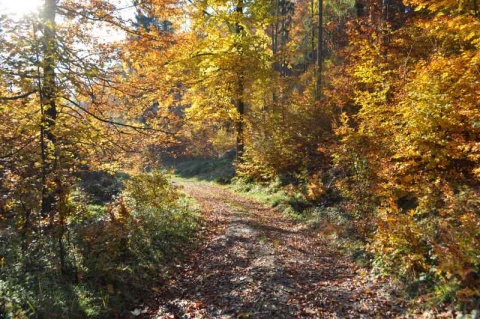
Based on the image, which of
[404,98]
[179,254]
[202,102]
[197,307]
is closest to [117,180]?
[202,102]

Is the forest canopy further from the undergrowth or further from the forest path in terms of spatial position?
the forest path

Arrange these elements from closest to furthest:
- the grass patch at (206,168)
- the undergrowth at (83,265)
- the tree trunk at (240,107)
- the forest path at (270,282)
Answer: the undergrowth at (83,265) < the forest path at (270,282) < the tree trunk at (240,107) < the grass patch at (206,168)

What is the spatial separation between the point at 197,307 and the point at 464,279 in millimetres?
4290

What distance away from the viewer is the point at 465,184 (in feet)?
25.6

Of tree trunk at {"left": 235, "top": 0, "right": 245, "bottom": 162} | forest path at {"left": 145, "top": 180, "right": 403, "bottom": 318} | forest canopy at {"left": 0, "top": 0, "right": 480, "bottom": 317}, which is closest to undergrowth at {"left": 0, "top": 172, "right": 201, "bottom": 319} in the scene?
forest canopy at {"left": 0, "top": 0, "right": 480, "bottom": 317}

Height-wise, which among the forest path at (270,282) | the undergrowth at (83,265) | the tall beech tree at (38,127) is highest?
the tall beech tree at (38,127)

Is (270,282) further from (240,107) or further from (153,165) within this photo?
(240,107)

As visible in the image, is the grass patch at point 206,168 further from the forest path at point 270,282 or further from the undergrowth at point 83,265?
the undergrowth at point 83,265

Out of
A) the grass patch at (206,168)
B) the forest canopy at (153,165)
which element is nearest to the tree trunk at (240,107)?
the forest canopy at (153,165)

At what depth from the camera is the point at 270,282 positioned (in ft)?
22.1

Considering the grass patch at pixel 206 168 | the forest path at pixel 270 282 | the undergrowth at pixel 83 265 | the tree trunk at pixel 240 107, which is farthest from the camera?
the grass patch at pixel 206 168

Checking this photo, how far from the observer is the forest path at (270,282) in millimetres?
5739

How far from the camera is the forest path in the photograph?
574 cm

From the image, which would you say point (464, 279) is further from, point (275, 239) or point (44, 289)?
point (44, 289)
